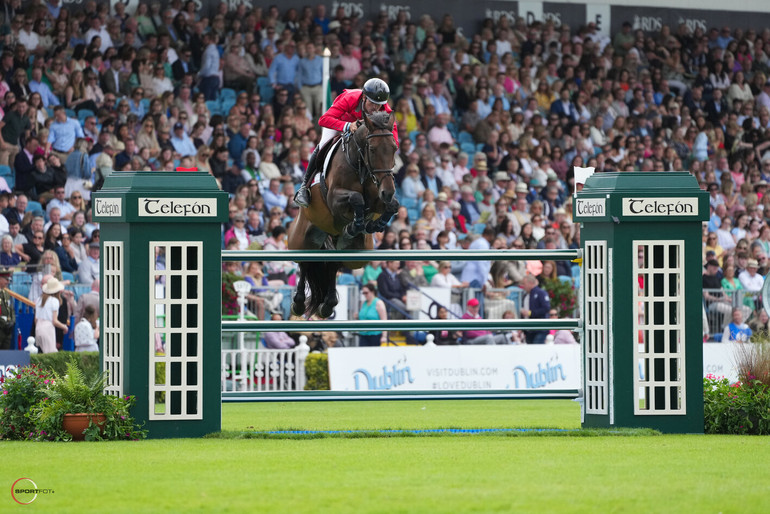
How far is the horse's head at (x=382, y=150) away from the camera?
34.0 ft

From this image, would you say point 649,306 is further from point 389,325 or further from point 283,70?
point 283,70

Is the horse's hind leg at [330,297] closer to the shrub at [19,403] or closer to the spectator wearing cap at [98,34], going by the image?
the shrub at [19,403]

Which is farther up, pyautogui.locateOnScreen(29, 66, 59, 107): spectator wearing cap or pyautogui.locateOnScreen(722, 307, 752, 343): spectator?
pyautogui.locateOnScreen(29, 66, 59, 107): spectator wearing cap

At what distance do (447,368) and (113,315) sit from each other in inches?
310

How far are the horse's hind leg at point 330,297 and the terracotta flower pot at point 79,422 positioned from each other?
12.5ft

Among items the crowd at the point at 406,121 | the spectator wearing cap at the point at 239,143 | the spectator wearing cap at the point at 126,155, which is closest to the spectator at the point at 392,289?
the crowd at the point at 406,121

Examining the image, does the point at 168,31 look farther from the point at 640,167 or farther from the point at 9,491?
the point at 9,491

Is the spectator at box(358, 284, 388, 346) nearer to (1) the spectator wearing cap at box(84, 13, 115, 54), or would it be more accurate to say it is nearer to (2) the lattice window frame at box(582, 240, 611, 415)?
(1) the spectator wearing cap at box(84, 13, 115, 54)

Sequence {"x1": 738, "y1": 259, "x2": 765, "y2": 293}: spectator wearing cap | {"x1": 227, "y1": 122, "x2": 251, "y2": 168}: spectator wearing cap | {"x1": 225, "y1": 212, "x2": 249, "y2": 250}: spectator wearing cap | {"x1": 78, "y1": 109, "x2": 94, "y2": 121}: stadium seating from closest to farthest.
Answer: {"x1": 225, "y1": 212, "x2": 249, "y2": 250}: spectator wearing cap → {"x1": 78, "y1": 109, "x2": 94, "y2": 121}: stadium seating → {"x1": 738, "y1": 259, "x2": 765, "y2": 293}: spectator wearing cap → {"x1": 227, "y1": 122, "x2": 251, "y2": 168}: spectator wearing cap

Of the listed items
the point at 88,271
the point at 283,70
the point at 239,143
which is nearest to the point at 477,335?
the point at 88,271

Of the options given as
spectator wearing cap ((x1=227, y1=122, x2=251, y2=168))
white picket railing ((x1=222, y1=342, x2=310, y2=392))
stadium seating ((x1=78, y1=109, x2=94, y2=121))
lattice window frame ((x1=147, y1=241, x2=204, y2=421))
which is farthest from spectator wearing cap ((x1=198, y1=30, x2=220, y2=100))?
lattice window frame ((x1=147, y1=241, x2=204, y2=421))

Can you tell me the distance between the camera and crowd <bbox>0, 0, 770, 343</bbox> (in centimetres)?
2050

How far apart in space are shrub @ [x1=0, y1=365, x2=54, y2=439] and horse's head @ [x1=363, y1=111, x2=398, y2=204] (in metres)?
3.10

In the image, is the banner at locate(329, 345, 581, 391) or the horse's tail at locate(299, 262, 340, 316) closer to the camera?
the horse's tail at locate(299, 262, 340, 316)
